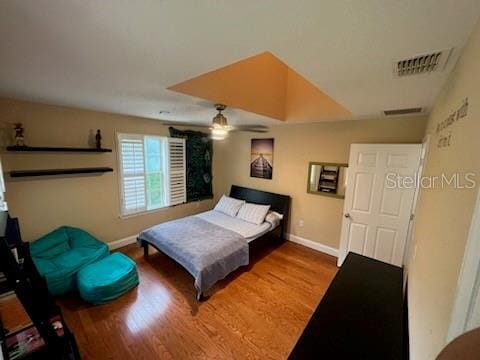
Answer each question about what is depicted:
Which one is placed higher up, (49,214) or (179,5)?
(179,5)

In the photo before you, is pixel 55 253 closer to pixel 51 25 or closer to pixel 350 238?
pixel 51 25

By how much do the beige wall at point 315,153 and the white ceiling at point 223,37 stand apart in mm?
1423

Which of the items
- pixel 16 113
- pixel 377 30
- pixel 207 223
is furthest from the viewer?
pixel 207 223

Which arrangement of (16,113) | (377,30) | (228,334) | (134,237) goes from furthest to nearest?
(134,237)
(16,113)
(228,334)
(377,30)

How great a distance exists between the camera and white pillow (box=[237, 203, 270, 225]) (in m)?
3.72

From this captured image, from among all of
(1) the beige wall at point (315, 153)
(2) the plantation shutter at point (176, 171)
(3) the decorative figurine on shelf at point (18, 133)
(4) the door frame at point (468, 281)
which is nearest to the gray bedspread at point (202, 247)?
(2) the plantation shutter at point (176, 171)

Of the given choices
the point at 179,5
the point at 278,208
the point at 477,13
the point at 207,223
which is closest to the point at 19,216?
the point at 207,223

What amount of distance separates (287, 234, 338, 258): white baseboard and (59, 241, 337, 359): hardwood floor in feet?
1.53

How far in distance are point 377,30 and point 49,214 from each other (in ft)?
13.2

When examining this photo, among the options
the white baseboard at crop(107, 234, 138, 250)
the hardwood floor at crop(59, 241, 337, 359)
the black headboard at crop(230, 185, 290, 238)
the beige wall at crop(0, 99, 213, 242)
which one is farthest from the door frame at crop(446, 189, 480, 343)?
the white baseboard at crop(107, 234, 138, 250)

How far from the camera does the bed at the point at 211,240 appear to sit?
2557mm

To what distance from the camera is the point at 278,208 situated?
13.4 ft

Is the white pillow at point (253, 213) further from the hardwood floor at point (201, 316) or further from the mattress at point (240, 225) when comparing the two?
the hardwood floor at point (201, 316)

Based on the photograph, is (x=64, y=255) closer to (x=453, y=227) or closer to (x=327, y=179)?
(x=453, y=227)
